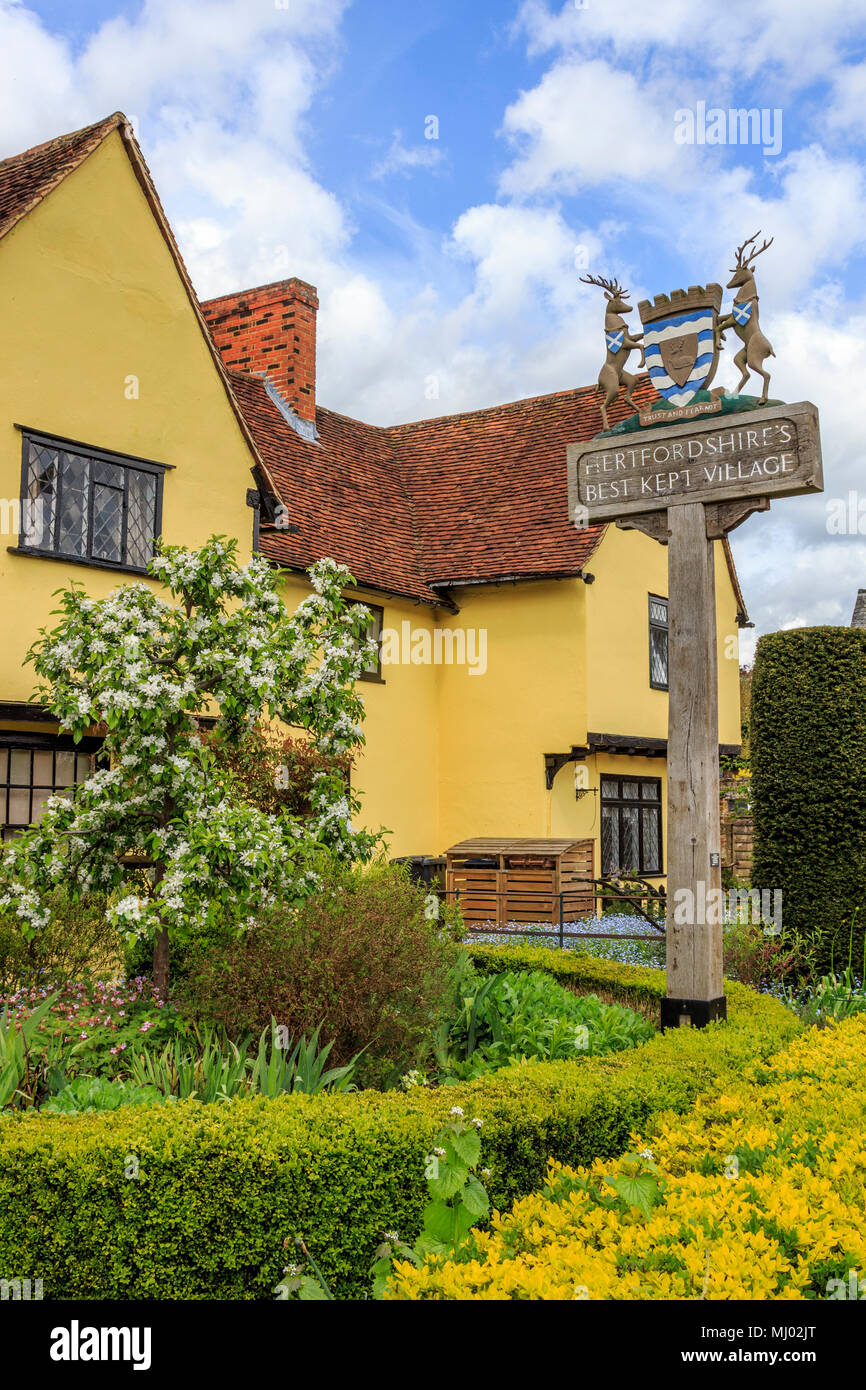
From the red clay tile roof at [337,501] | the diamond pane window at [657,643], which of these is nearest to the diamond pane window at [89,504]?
the red clay tile roof at [337,501]

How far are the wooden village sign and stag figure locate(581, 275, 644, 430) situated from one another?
0.17 m

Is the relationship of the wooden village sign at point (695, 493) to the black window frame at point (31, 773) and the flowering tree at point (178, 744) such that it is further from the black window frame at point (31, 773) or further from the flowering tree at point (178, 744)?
the black window frame at point (31, 773)

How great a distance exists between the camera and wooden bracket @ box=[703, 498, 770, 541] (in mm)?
6945

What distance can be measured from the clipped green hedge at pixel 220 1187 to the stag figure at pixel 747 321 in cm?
491

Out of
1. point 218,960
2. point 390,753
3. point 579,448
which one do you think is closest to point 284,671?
point 218,960

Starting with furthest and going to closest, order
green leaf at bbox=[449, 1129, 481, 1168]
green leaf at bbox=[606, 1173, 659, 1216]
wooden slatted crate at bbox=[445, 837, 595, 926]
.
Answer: wooden slatted crate at bbox=[445, 837, 595, 926] < green leaf at bbox=[449, 1129, 481, 1168] < green leaf at bbox=[606, 1173, 659, 1216]

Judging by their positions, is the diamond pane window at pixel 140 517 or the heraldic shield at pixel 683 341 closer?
the heraldic shield at pixel 683 341

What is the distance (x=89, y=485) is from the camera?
10883mm

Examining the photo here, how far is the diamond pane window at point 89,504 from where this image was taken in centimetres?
1038

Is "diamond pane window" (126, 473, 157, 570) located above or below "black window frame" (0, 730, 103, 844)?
above

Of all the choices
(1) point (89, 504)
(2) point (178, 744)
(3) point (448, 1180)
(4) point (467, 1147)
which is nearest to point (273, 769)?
(1) point (89, 504)

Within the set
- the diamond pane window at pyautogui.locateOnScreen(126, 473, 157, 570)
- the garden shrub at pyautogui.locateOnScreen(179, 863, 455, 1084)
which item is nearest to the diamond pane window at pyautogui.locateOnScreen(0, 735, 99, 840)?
the diamond pane window at pyautogui.locateOnScreen(126, 473, 157, 570)

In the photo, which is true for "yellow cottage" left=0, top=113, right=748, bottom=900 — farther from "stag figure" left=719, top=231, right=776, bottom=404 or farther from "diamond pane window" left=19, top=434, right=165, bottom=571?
"stag figure" left=719, top=231, right=776, bottom=404

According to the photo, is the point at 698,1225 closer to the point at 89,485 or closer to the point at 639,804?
the point at 89,485
